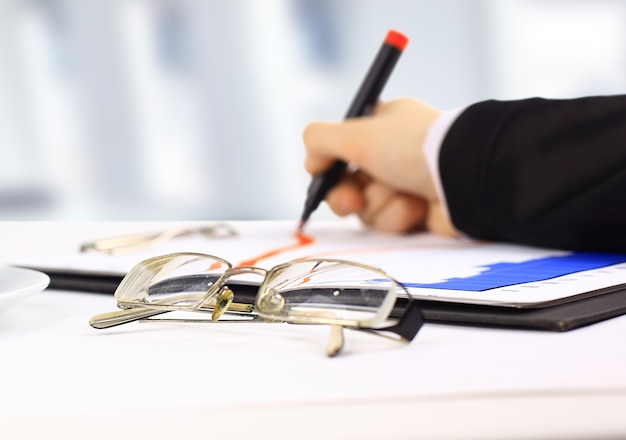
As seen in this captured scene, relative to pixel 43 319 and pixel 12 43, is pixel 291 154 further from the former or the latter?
pixel 43 319

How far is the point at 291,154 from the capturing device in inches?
83.6

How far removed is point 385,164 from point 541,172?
6.7 inches

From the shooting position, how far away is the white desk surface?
226mm

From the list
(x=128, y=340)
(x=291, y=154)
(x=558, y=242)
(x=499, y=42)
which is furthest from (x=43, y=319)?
(x=499, y=42)

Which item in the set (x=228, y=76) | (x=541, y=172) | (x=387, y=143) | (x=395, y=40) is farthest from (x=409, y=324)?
(x=228, y=76)

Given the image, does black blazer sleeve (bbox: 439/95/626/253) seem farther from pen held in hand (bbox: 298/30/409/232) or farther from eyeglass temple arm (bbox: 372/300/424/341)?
eyeglass temple arm (bbox: 372/300/424/341)

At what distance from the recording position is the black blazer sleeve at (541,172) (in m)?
0.56

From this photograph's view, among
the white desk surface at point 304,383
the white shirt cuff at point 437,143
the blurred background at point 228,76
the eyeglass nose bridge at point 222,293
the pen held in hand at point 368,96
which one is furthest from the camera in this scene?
the blurred background at point 228,76

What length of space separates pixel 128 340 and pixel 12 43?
1.98 m

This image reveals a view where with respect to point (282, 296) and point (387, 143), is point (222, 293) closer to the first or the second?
point (282, 296)

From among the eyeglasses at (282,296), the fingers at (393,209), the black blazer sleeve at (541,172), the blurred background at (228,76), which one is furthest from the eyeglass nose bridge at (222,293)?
the blurred background at (228,76)

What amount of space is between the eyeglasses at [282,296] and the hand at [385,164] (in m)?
0.33

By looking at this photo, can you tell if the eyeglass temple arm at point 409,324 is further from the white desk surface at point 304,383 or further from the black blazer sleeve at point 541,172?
the black blazer sleeve at point 541,172

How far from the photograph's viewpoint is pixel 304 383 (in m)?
0.27
